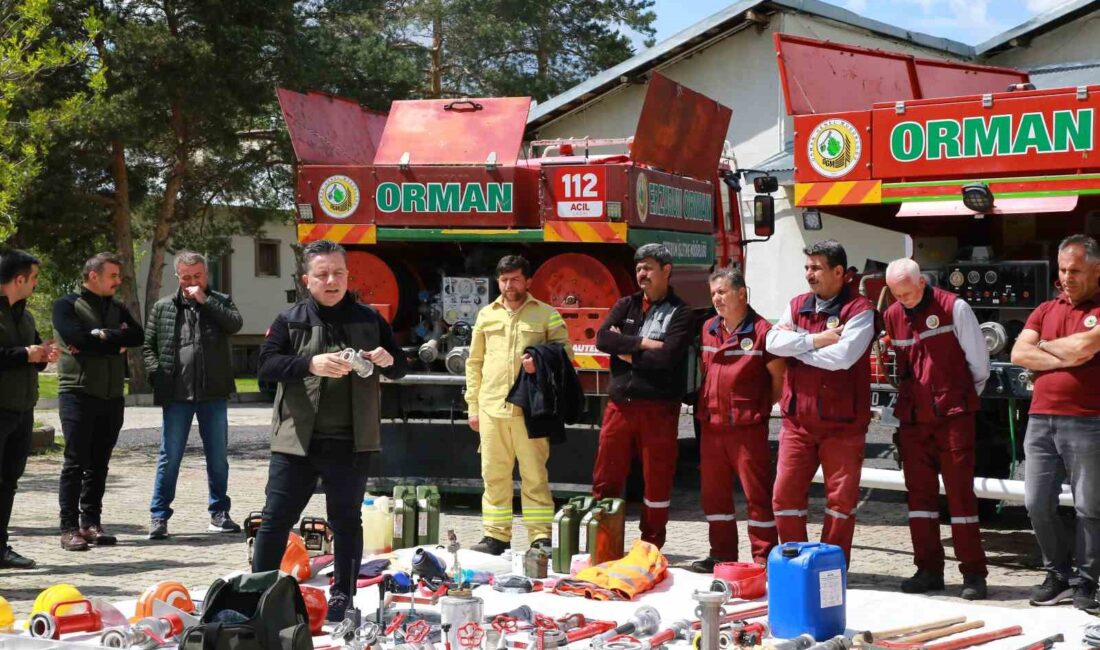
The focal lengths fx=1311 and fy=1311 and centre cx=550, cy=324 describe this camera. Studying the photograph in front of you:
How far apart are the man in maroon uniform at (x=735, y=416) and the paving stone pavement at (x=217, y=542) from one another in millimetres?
527

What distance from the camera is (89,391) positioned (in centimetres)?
862

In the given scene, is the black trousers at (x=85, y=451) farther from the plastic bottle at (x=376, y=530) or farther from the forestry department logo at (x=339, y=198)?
the forestry department logo at (x=339, y=198)

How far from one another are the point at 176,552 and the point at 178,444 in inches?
36.4

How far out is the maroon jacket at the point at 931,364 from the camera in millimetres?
7230

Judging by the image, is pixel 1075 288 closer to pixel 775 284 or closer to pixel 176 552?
pixel 176 552

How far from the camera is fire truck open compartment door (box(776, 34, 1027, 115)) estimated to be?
8812 millimetres

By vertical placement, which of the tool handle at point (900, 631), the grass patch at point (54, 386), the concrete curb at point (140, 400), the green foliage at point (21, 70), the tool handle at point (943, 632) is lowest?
the tool handle at point (943, 632)

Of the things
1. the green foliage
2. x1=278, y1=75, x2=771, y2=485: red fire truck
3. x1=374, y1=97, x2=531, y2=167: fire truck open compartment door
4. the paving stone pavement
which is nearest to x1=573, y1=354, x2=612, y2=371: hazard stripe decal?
x1=278, y1=75, x2=771, y2=485: red fire truck

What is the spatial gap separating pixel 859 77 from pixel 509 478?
3.98 m

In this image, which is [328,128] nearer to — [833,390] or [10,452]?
[10,452]

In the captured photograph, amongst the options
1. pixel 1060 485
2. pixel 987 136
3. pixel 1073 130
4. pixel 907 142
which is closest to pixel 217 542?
pixel 907 142

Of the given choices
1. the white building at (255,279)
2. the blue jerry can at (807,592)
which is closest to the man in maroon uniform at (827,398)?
the blue jerry can at (807,592)

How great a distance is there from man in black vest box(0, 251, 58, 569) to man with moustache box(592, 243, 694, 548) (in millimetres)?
3450

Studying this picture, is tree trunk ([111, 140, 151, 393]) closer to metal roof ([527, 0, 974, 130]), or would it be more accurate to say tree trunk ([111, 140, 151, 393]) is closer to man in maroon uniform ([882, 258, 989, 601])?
metal roof ([527, 0, 974, 130])
